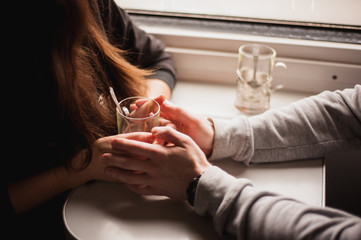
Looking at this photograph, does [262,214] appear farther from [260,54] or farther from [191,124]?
[260,54]

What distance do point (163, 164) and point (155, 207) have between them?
8cm

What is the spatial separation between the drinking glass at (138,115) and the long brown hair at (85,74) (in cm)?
7

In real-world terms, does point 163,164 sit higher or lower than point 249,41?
lower

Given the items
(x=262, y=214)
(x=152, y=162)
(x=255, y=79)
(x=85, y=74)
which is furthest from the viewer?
(x=255, y=79)

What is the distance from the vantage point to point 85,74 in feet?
2.45

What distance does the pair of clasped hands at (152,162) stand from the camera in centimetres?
63

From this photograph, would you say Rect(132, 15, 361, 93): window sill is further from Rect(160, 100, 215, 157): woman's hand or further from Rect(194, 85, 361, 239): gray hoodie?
Rect(160, 100, 215, 157): woman's hand

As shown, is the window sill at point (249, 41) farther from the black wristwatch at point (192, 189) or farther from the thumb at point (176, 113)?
the black wristwatch at point (192, 189)

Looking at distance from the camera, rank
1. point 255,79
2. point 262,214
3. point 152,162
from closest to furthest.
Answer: point 262,214
point 152,162
point 255,79

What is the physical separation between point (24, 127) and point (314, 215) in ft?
1.85

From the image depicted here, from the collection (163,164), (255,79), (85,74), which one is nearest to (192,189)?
(163,164)

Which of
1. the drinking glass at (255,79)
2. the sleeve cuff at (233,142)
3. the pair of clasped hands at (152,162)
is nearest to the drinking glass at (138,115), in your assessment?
the pair of clasped hands at (152,162)

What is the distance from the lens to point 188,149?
638 millimetres

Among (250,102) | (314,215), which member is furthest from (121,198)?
(250,102)
